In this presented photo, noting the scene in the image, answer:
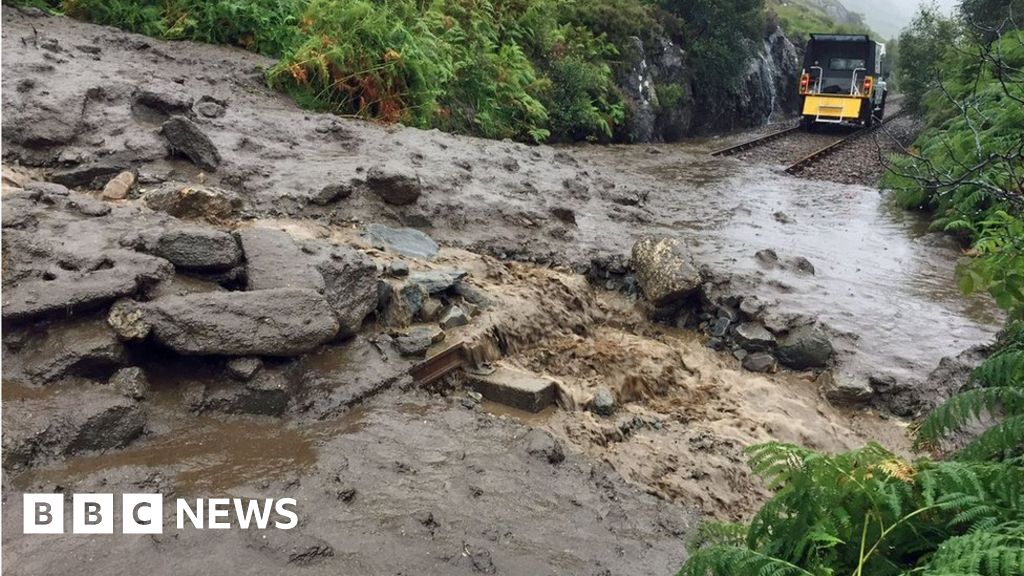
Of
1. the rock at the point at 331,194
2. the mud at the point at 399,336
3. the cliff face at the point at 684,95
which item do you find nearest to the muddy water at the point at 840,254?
the mud at the point at 399,336

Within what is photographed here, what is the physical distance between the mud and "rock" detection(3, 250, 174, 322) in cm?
2

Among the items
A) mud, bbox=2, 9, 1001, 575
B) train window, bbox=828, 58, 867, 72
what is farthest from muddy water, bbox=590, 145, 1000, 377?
train window, bbox=828, 58, 867, 72

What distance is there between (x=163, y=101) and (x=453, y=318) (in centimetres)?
438

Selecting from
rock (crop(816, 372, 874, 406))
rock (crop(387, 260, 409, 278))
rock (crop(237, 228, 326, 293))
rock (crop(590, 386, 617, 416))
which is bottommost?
rock (crop(816, 372, 874, 406))

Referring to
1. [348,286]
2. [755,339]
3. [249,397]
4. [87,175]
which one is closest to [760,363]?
[755,339]

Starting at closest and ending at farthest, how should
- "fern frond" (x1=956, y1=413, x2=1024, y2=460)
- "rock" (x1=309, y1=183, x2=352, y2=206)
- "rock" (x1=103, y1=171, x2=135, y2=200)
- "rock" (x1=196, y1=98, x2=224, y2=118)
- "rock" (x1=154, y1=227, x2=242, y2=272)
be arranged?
"fern frond" (x1=956, y1=413, x2=1024, y2=460) → "rock" (x1=154, y1=227, x2=242, y2=272) → "rock" (x1=103, y1=171, x2=135, y2=200) → "rock" (x1=309, y1=183, x2=352, y2=206) → "rock" (x1=196, y1=98, x2=224, y2=118)

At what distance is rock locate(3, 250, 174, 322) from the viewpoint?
4.13 meters

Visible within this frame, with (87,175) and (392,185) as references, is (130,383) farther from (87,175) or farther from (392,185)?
(392,185)

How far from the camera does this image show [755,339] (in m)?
6.96

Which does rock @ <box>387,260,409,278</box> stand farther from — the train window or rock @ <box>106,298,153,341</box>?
the train window

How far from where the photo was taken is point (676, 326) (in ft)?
24.4

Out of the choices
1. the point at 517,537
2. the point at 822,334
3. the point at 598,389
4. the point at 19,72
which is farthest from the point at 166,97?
the point at 822,334

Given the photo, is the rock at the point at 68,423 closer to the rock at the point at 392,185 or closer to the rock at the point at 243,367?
the rock at the point at 243,367

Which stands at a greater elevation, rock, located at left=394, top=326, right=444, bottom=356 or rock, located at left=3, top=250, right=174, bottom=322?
rock, located at left=3, top=250, right=174, bottom=322
